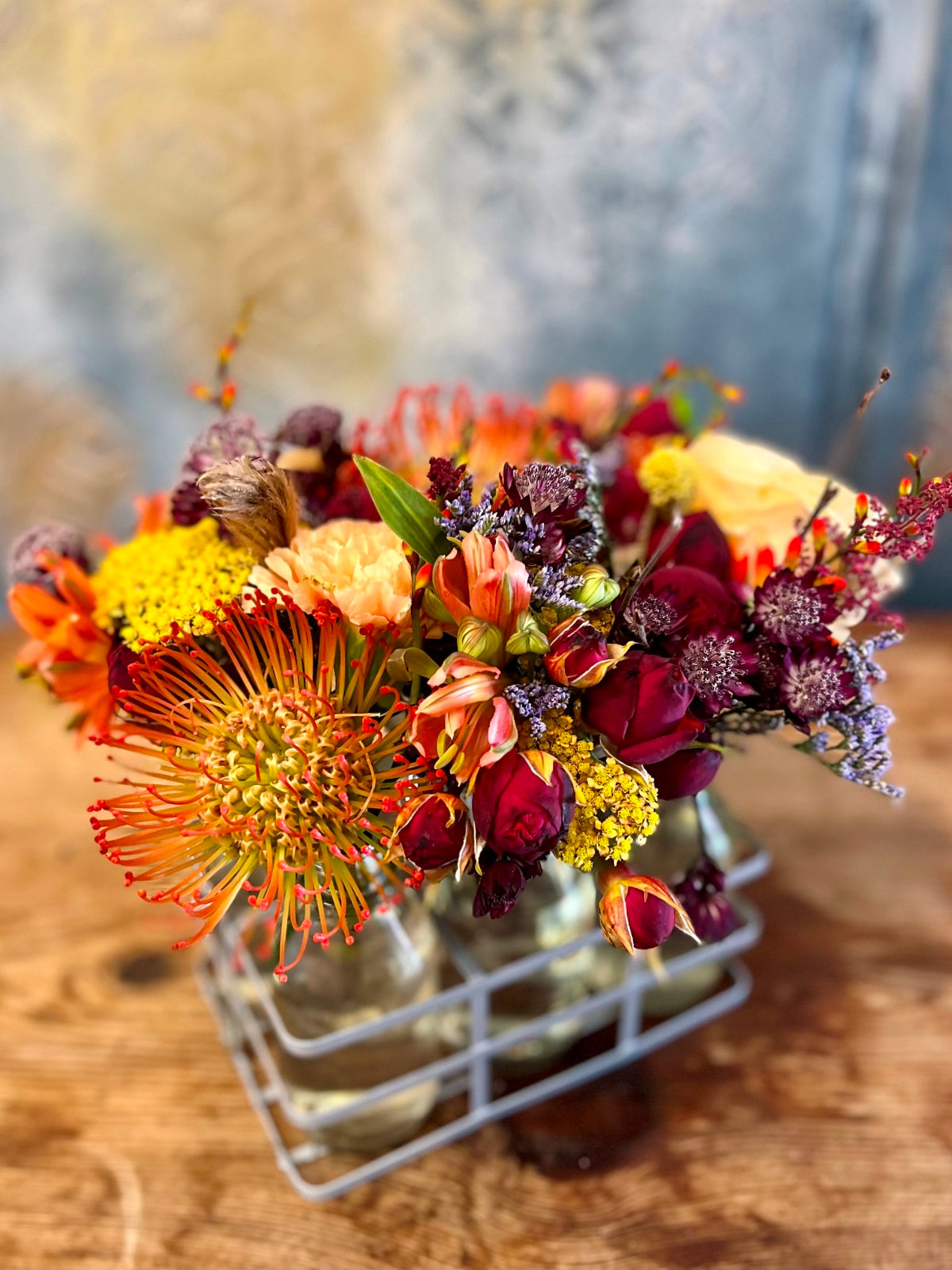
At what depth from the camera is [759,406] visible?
1.26 meters

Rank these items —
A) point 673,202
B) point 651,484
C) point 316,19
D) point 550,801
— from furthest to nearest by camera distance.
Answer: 1. point 673,202
2. point 316,19
3. point 651,484
4. point 550,801

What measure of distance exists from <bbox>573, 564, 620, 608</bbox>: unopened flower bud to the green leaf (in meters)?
0.07

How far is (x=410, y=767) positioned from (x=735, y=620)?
0.57ft

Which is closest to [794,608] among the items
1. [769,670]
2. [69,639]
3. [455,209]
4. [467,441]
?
[769,670]

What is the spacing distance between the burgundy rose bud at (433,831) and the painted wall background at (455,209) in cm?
89

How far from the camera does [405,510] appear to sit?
419 millimetres

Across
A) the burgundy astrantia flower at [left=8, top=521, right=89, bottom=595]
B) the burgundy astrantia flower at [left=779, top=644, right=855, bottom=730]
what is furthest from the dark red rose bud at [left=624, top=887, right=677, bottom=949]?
the burgundy astrantia flower at [left=8, top=521, right=89, bottom=595]

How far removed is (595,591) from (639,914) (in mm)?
136

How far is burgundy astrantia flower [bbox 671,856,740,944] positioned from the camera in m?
0.48

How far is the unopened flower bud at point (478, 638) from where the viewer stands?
386 mm

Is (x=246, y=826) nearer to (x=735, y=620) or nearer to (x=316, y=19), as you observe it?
(x=735, y=620)

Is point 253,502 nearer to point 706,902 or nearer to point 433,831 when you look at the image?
point 433,831

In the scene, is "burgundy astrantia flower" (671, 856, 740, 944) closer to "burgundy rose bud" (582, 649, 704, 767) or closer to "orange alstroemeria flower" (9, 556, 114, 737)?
"burgundy rose bud" (582, 649, 704, 767)

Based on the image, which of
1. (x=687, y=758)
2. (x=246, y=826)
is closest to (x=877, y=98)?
(x=687, y=758)
